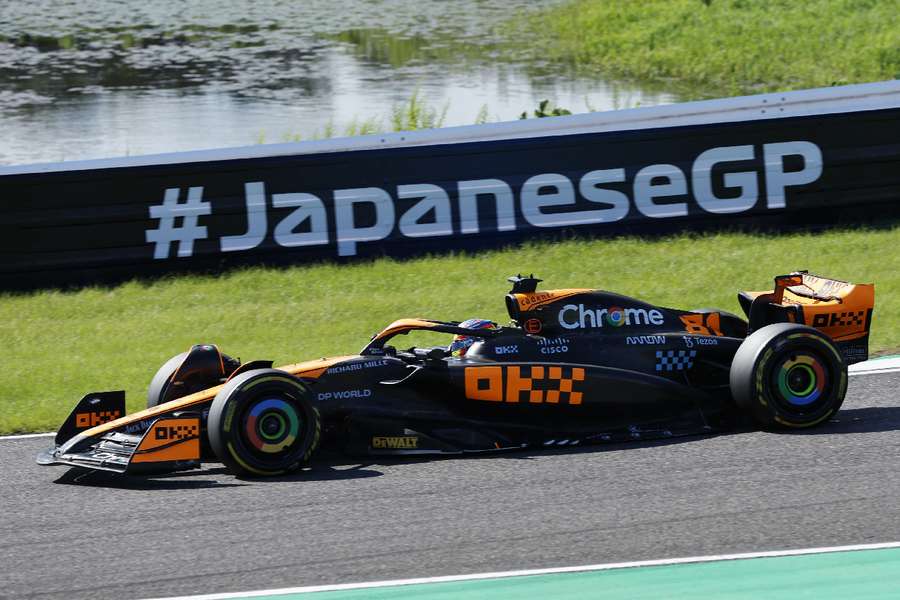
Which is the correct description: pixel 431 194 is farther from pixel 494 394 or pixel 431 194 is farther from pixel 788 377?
pixel 788 377

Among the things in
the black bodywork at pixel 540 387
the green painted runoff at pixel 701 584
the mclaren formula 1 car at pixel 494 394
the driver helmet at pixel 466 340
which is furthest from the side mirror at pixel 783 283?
the green painted runoff at pixel 701 584

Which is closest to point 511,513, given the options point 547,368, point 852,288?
point 547,368

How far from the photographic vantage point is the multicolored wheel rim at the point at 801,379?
7.02 metres

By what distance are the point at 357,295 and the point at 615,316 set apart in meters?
4.22

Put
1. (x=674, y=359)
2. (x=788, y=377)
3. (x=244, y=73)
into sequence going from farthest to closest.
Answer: (x=244, y=73) < (x=674, y=359) < (x=788, y=377)

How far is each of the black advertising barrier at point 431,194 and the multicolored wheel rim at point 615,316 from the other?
14.8 ft

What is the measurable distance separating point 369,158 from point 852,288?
16.8 ft

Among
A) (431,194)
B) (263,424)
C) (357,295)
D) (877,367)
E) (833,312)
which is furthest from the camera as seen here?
(431,194)

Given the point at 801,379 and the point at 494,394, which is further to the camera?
the point at 801,379

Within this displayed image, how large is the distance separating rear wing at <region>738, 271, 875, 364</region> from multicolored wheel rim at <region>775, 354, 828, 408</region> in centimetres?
45

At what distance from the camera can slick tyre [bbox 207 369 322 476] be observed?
652 cm

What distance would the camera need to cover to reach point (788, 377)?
7.04 meters

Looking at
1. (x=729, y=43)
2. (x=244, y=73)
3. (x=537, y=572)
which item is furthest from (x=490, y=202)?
(x=244, y=73)

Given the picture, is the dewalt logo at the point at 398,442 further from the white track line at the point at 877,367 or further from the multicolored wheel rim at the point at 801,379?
the white track line at the point at 877,367
